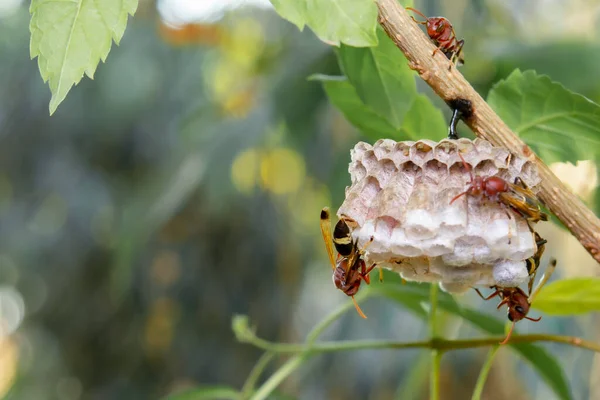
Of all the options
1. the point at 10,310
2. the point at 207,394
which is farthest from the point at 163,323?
the point at 207,394

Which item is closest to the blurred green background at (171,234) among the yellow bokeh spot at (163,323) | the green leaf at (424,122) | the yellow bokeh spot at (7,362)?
the yellow bokeh spot at (163,323)

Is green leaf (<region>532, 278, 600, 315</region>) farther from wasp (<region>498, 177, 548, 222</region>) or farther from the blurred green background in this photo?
the blurred green background

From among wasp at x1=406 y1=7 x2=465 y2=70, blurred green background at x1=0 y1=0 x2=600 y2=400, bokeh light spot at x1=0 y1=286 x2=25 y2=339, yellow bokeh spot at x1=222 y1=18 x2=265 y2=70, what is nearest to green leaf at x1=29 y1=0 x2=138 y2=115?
wasp at x1=406 y1=7 x2=465 y2=70

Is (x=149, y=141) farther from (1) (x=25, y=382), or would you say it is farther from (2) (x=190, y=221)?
(1) (x=25, y=382)

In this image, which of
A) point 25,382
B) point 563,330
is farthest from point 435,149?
point 25,382

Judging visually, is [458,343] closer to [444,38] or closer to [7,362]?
[444,38]
